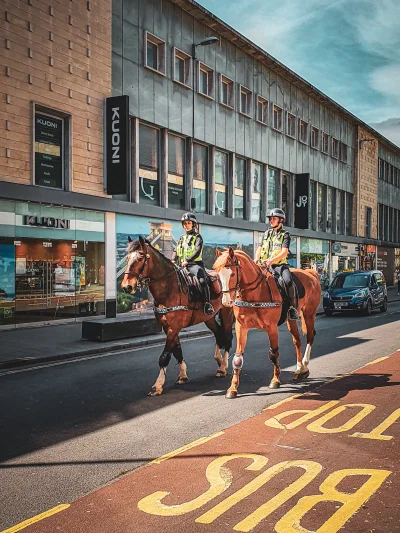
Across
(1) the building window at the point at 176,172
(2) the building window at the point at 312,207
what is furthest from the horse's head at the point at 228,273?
(2) the building window at the point at 312,207

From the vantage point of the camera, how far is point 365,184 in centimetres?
4703

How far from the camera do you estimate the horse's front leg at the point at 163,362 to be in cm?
836

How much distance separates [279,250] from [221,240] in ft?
62.4

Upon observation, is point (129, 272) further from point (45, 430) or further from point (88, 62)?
point (88, 62)

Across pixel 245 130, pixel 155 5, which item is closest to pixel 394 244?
pixel 245 130

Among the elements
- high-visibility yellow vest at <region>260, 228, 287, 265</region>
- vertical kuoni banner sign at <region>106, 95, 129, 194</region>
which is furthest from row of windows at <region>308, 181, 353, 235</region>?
high-visibility yellow vest at <region>260, 228, 287, 265</region>

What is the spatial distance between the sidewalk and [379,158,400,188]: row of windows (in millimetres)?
39398

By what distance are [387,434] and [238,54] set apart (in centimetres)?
2661

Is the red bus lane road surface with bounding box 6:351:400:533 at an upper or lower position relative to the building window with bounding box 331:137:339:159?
lower

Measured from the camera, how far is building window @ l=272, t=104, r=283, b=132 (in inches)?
1305

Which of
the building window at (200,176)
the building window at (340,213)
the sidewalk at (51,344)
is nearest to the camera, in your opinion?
the sidewalk at (51,344)

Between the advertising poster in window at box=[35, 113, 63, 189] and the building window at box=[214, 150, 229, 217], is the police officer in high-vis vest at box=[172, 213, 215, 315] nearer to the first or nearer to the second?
the advertising poster in window at box=[35, 113, 63, 189]

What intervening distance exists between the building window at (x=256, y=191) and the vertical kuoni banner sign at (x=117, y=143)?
12.3 metres

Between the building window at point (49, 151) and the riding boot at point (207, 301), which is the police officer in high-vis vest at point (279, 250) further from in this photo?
the building window at point (49, 151)
